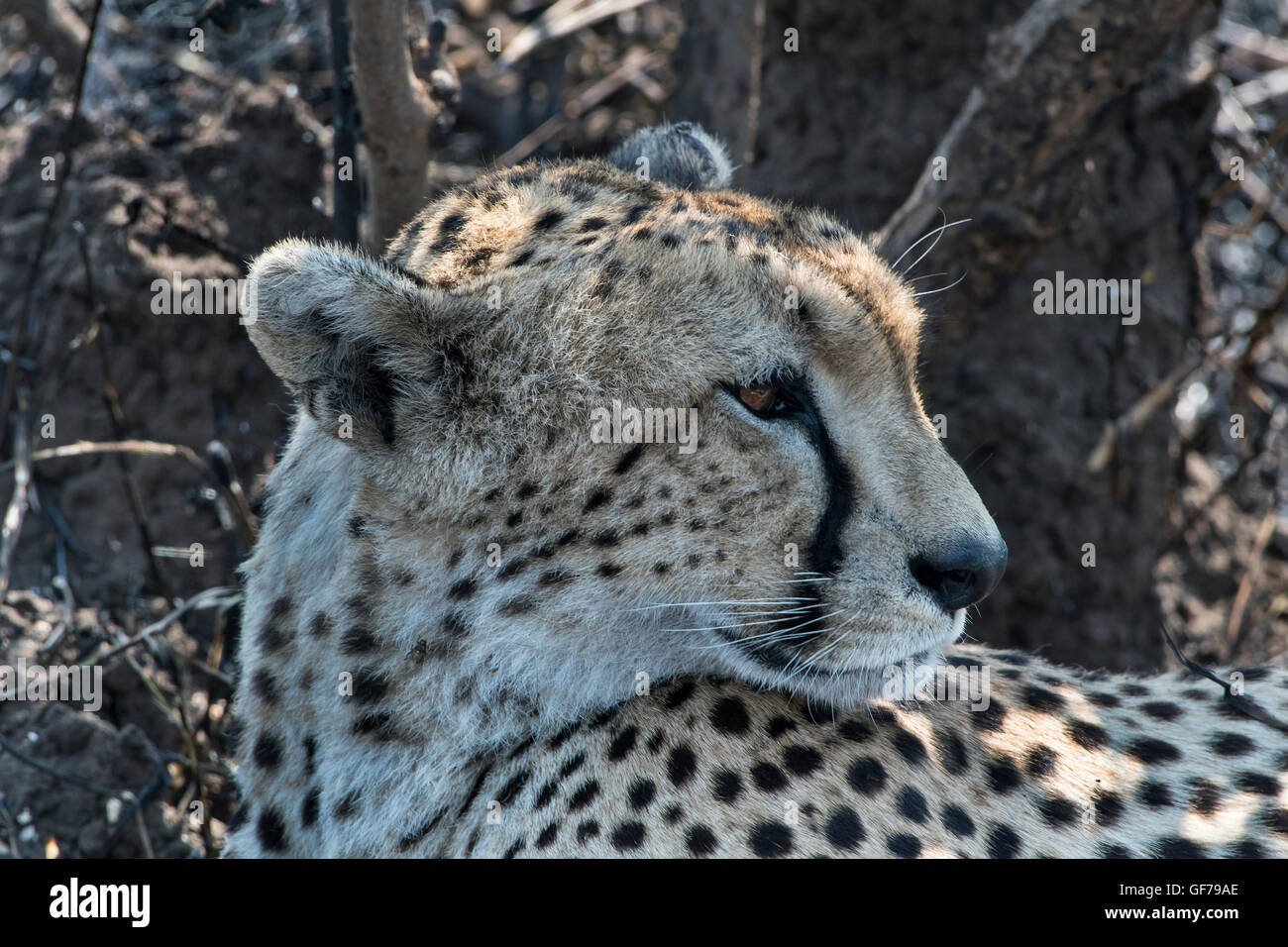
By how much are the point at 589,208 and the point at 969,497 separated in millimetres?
837

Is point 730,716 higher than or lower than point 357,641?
lower

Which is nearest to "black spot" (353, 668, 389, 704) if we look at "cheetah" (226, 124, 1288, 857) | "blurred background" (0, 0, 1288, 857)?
"cheetah" (226, 124, 1288, 857)

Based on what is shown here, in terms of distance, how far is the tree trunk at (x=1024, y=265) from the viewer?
4074mm

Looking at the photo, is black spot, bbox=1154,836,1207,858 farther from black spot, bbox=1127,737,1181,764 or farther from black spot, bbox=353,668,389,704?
black spot, bbox=353,668,389,704

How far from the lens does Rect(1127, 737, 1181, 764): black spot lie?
249 cm

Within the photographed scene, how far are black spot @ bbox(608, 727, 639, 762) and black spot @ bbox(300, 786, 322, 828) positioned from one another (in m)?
0.55

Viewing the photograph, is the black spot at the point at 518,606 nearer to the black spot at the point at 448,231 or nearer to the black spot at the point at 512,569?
the black spot at the point at 512,569

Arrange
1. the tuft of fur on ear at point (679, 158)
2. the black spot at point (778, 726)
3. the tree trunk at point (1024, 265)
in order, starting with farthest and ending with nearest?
the tree trunk at point (1024, 265)
the tuft of fur on ear at point (679, 158)
the black spot at point (778, 726)

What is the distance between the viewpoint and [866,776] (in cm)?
228

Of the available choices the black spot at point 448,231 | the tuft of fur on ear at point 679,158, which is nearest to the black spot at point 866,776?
the black spot at point 448,231

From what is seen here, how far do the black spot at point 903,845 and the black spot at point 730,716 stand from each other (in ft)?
0.97

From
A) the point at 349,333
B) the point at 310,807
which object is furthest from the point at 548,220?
the point at 310,807

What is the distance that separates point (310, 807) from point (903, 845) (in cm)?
103

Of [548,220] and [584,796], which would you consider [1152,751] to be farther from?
[548,220]
